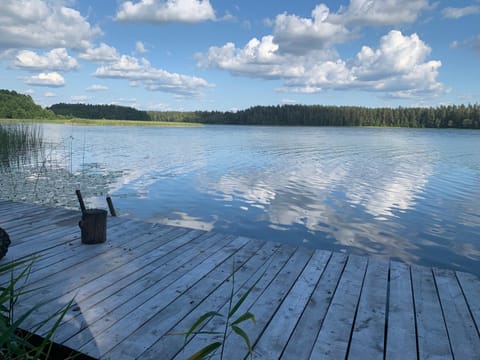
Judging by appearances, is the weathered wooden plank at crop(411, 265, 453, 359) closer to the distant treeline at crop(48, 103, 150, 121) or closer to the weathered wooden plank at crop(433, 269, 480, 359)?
the weathered wooden plank at crop(433, 269, 480, 359)

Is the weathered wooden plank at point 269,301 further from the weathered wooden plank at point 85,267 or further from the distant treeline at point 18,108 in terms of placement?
the distant treeline at point 18,108

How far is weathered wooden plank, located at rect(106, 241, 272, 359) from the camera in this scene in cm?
238

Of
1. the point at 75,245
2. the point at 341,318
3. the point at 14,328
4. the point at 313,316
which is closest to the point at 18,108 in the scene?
the point at 75,245

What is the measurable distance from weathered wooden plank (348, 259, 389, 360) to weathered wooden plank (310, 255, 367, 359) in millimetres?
50

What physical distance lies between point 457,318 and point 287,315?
1.46 m

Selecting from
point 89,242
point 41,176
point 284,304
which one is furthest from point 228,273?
point 41,176

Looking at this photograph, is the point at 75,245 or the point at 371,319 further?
the point at 75,245

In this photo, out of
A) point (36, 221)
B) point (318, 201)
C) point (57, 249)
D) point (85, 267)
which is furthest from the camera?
point (318, 201)

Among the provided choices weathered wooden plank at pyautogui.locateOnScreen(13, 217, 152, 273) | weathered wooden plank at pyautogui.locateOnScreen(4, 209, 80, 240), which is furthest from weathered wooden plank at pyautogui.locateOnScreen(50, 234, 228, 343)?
weathered wooden plank at pyautogui.locateOnScreen(4, 209, 80, 240)

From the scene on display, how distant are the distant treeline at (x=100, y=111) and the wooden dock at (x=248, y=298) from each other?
282ft

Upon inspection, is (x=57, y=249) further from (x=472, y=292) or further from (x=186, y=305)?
(x=472, y=292)

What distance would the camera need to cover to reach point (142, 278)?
3453mm

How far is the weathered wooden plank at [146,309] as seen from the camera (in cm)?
240

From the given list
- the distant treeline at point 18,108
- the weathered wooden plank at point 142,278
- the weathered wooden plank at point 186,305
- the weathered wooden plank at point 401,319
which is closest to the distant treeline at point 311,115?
the distant treeline at point 18,108
